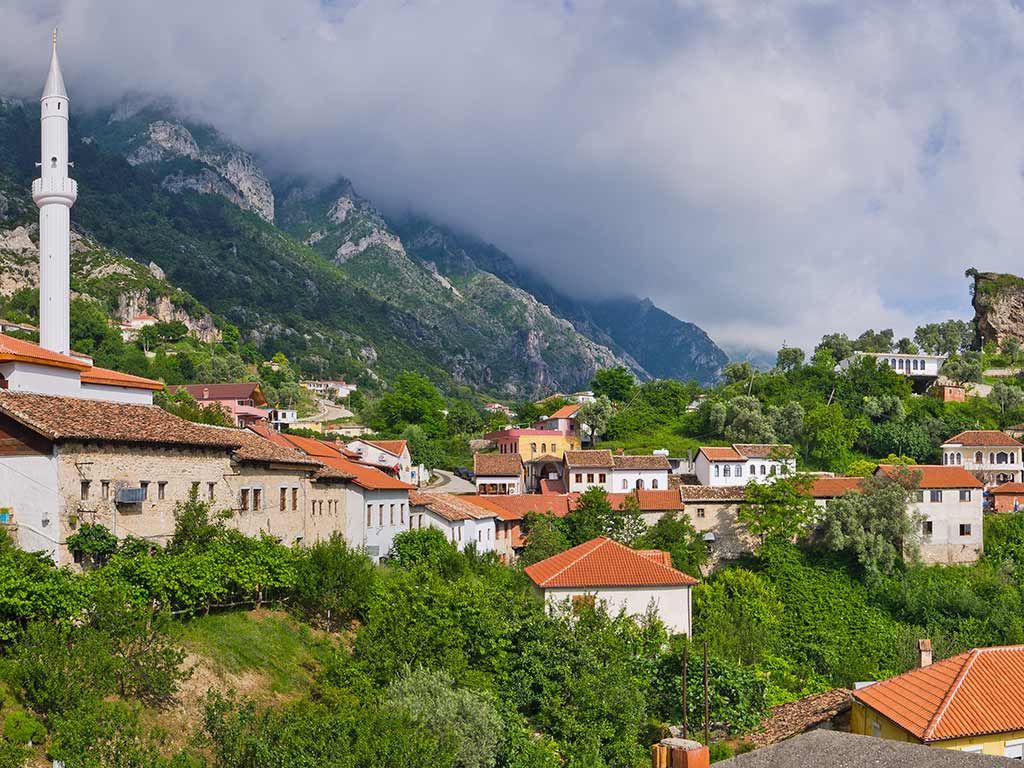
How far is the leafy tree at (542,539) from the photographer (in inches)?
1971

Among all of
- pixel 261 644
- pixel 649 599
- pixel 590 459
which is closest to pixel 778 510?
pixel 590 459

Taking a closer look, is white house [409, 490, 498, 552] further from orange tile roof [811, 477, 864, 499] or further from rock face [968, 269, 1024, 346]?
rock face [968, 269, 1024, 346]

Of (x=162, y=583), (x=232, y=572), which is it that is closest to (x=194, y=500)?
(x=232, y=572)

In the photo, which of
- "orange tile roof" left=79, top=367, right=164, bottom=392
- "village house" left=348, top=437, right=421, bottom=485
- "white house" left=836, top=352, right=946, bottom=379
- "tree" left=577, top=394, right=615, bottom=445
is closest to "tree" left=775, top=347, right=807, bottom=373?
"white house" left=836, top=352, right=946, bottom=379

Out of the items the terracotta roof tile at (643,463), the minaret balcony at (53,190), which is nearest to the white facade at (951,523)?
the terracotta roof tile at (643,463)

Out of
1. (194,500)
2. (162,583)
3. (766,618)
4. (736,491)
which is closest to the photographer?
(162,583)

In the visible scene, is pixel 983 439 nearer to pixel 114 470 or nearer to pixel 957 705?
pixel 957 705

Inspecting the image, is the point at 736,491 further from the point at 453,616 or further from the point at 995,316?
Answer: the point at 995,316

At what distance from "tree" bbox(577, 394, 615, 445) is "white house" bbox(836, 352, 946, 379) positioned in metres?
28.8

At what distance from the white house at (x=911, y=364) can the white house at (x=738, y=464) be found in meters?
34.9

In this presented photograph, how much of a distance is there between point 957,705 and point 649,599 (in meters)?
15.6

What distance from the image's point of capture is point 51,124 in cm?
3819

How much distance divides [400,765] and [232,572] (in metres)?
11.1

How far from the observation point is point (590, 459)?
6794 cm
